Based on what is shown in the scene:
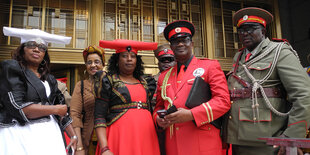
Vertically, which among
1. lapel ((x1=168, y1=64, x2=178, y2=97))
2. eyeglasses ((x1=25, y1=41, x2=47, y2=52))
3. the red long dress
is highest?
eyeglasses ((x1=25, y1=41, x2=47, y2=52))

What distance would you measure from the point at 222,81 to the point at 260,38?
598 millimetres

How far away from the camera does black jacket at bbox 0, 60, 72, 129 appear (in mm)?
1911

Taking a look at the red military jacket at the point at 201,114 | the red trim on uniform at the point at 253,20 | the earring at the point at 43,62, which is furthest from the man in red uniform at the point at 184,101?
the earring at the point at 43,62

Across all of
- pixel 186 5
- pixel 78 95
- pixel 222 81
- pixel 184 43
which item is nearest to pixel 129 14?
pixel 186 5

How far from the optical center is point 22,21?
18.0ft

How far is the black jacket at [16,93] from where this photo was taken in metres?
1.91

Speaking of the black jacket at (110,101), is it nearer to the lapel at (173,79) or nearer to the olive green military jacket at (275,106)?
the lapel at (173,79)

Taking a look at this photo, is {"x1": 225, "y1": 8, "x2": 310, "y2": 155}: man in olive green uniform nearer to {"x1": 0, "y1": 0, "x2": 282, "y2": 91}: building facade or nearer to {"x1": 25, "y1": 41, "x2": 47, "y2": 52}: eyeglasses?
{"x1": 25, "y1": 41, "x2": 47, "y2": 52}: eyeglasses

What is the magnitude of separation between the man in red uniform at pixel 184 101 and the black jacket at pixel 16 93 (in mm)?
1065

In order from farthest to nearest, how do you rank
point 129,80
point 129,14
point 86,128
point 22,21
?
point 129,14
point 22,21
point 86,128
point 129,80

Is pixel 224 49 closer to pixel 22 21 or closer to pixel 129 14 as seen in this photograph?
pixel 129 14

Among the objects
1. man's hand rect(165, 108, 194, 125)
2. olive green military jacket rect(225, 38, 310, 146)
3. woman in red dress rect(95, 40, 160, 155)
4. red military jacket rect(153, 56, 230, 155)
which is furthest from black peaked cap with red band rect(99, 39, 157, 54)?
olive green military jacket rect(225, 38, 310, 146)

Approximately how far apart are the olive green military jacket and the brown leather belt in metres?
0.02

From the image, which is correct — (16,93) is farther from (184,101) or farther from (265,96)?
(265,96)
